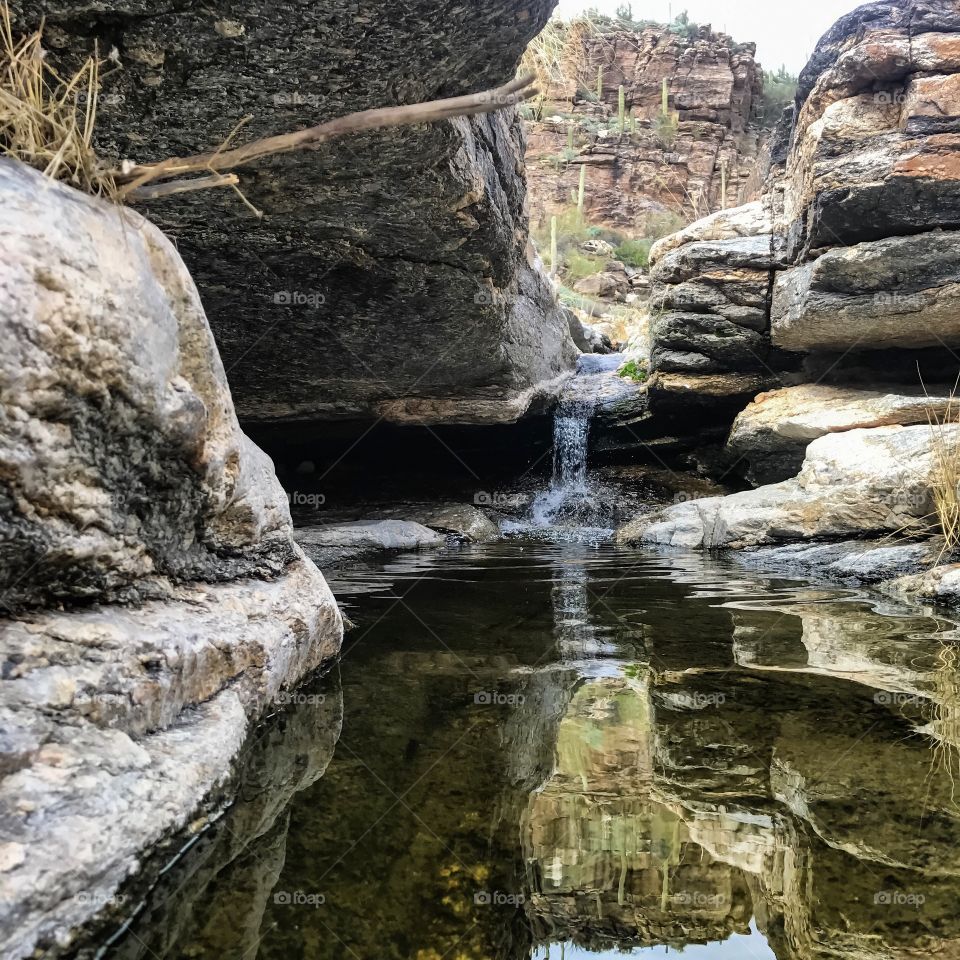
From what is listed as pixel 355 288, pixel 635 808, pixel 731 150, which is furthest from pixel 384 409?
pixel 731 150

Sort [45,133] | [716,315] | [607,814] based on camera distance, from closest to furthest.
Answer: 1. [607,814]
2. [45,133]
3. [716,315]

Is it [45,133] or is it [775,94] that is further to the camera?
[775,94]

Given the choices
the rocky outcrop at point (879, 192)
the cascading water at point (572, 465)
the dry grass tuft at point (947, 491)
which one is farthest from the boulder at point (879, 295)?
the cascading water at point (572, 465)

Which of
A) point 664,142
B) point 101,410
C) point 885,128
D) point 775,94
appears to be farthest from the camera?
point 775,94

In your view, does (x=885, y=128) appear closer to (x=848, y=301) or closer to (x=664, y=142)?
(x=848, y=301)

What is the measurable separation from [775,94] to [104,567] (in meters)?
41.6

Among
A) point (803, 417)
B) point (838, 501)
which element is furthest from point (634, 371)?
point (838, 501)

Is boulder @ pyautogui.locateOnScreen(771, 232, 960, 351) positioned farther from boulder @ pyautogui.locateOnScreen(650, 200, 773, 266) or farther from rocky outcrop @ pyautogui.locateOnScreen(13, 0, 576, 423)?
rocky outcrop @ pyautogui.locateOnScreen(13, 0, 576, 423)

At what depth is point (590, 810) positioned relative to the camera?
6.43 feet

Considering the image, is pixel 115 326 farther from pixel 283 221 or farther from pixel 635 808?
pixel 283 221

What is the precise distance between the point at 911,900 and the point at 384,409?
8.85 m

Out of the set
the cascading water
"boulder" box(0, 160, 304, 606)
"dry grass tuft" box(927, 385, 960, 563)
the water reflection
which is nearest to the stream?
the water reflection

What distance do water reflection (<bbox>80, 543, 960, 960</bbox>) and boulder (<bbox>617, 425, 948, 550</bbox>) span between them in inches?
111

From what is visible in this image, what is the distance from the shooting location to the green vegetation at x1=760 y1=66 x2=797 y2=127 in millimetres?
34781
